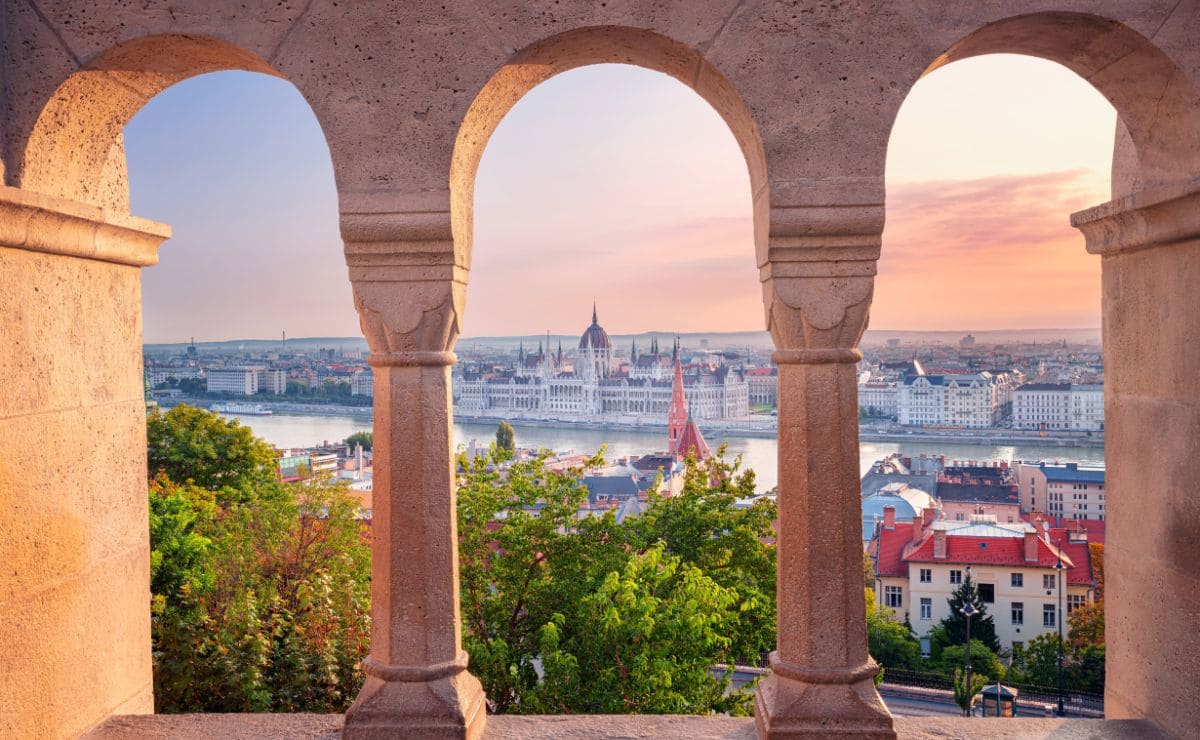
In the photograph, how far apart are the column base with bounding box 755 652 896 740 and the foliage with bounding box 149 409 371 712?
22.2ft

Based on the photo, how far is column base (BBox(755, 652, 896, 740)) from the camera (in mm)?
3076

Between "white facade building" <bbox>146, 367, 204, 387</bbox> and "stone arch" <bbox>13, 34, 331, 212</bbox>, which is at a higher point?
"stone arch" <bbox>13, 34, 331, 212</bbox>

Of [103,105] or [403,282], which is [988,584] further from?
[103,105]

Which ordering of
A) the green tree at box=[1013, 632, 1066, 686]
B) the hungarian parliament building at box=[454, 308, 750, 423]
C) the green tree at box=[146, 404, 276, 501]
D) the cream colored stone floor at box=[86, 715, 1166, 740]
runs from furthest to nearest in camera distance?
the hungarian parliament building at box=[454, 308, 750, 423] < the green tree at box=[1013, 632, 1066, 686] < the green tree at box=[146, 404, 276, 501] < the cream colored stone floor at box=[86, 715, 1166, 740]

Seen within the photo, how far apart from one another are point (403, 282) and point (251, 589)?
40.9 feet

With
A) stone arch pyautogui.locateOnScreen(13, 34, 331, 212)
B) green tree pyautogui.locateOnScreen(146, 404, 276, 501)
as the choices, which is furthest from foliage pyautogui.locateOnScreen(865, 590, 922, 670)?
stone arch pyautogui.locateOnScreen(13, 34, 331, 212)

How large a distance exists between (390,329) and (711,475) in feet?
54.0

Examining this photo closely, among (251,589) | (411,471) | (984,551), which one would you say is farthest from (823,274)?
(984,551)

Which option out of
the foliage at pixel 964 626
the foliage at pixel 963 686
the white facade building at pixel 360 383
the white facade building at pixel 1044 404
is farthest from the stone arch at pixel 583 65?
the white facade building at pixel 360 383

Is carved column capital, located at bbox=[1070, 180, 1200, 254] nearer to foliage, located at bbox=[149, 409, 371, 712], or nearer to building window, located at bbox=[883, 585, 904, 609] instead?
foliage, located at bbox=[149, 409, 371, 712]

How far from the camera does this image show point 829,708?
122 inches

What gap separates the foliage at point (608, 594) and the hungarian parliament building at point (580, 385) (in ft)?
263

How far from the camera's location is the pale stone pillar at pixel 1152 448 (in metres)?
3.16

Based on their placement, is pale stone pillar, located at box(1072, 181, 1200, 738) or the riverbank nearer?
pale stone pillar, located at box(1072, 181, 1200, 738)
